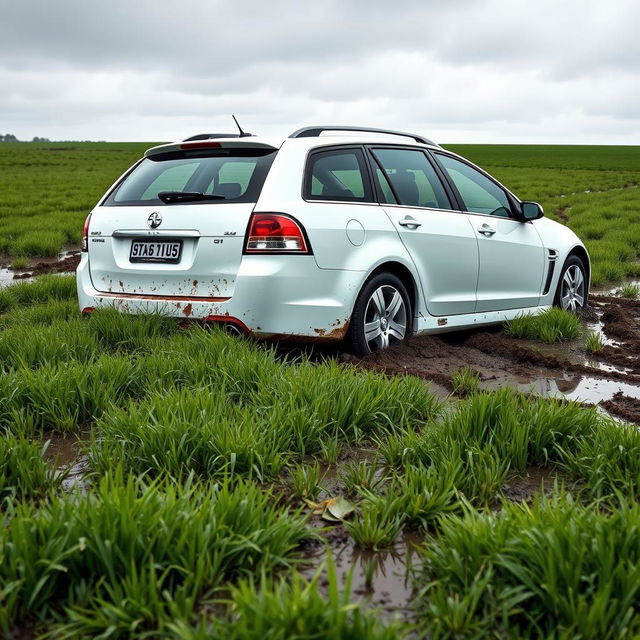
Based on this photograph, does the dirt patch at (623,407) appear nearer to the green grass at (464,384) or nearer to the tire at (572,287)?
the green grass at (464,384)

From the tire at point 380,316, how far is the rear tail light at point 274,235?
644 millimetres

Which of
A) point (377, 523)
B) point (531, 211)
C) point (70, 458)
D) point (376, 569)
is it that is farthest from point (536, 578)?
point (531, 211)

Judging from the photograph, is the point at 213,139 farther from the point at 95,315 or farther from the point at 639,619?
the point at 639,619

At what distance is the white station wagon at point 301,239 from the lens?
5.00 m

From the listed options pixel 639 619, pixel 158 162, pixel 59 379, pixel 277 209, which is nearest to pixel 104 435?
pixel 59 379

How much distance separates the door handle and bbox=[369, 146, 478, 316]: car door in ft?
0.50

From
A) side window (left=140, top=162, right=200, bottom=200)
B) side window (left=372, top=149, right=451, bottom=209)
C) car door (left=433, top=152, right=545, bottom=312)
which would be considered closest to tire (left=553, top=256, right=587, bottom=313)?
car door (left=433, top=152, right=545, bottom=312)

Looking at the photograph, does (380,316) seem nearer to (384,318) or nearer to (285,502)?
(384,318)

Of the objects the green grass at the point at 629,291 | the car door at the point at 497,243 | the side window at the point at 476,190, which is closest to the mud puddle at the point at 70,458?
the car door at the point at 497,243

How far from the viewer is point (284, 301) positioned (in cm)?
498

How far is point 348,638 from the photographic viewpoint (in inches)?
78.0

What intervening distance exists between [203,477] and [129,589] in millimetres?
1012

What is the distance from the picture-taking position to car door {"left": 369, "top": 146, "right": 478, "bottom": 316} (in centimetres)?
585

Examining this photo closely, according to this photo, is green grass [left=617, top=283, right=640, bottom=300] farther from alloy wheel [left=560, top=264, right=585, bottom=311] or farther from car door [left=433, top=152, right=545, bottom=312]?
car door [left=433, top=152, right=545, bottom=312]
